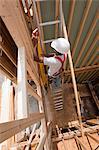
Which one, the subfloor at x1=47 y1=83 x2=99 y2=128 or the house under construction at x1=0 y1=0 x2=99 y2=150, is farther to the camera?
the subfloor at x1=47 y1=83 x2=99 y2=128

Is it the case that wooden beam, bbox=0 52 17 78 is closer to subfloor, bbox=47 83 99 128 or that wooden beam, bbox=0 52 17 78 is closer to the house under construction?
the house under construction

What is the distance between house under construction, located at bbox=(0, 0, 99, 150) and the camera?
1367 millimetres

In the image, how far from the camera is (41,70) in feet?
12.1

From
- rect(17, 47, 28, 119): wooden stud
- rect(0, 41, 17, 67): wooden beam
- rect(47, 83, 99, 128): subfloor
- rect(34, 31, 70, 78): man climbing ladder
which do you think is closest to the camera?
rect(17, 47, 28, 119): wooden stud

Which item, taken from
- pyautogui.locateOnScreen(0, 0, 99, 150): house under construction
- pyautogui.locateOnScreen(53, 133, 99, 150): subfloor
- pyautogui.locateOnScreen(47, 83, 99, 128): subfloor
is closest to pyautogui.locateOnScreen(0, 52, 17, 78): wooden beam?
pyautogui.locateOnScreen(0, 0, 99, 150): house under construction

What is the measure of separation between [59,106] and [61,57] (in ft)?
12.4

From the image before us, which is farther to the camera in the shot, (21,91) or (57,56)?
(57,56)

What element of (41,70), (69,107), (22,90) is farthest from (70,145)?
(69,107)

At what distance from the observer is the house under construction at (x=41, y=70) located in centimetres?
137

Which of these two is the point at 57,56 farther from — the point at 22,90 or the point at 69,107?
the point at 69,107

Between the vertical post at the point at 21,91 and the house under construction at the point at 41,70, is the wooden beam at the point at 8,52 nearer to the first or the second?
the house under construction at the point at 41,70

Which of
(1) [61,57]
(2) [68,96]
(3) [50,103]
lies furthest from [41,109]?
(2) [68,96]

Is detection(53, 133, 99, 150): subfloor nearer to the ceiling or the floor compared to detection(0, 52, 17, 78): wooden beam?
nearer to the floor

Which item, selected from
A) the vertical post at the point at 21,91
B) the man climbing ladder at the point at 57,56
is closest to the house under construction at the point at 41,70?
the vertical post at the point at 21,91
